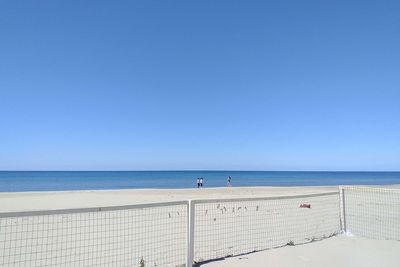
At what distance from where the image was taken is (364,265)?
6391mm

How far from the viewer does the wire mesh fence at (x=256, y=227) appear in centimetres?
814

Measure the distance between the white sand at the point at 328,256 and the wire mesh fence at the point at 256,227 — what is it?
580mm

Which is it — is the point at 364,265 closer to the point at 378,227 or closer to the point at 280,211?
the point at 378,227

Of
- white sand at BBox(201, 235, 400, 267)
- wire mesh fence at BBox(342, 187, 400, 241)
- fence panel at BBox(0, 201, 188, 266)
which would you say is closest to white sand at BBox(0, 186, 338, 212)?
Result: fence panel at BBox(0, 201, 188, 266)

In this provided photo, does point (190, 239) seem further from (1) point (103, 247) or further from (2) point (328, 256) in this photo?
(2) point (328, 256)

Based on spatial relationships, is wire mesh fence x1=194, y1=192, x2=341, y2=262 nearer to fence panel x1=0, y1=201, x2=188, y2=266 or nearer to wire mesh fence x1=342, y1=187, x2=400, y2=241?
wire mesh fence x1=342, y1=187, x2=400, y2=241

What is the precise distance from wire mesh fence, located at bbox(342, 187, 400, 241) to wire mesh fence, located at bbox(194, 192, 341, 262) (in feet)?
1.70

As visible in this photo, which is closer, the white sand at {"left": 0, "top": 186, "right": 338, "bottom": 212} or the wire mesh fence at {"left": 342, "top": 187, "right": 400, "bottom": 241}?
the wire mesh fence at {"left": 342, "top": 187, "right": 400, "bottom": 241}

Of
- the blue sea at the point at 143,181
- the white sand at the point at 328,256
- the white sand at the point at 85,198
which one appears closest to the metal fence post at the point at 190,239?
the white sand at the point at 328,256

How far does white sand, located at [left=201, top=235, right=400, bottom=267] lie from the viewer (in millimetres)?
6488

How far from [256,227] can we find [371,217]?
453cm

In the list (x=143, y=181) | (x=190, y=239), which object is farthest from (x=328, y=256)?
(x=143, y=181)

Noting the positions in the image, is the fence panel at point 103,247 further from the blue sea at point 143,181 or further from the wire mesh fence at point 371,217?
the blue sea at point 143,181

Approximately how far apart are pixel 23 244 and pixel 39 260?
1.69 m
